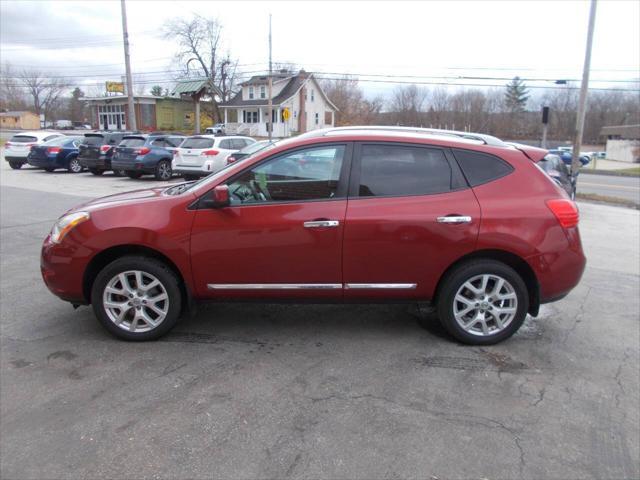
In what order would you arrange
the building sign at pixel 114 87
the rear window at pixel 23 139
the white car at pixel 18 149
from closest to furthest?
the white car at pixel 18 149 < the rear window at pixel 23 139 < the building sign at pixel 114 87

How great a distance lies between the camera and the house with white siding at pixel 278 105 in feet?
186

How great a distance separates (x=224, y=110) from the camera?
63.6 meters

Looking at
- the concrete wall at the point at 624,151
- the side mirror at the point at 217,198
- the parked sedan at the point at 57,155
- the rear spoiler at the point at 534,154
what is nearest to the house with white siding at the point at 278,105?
the concrete wall at the point at 624,151

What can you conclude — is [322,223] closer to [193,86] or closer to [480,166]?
[480,166]

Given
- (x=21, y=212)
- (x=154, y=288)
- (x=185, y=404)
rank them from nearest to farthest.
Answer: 1. (x=185, y=404)
2. (x=154, y=288)
3. (x=21, y=212)

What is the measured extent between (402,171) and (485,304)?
4.22 feet

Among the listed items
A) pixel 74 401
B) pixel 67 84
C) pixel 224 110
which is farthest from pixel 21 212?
pixel 67 84

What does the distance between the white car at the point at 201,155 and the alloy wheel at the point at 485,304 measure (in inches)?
527

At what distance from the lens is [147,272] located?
3.96 meters

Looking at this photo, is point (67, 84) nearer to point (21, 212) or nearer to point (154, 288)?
point (21, 212)

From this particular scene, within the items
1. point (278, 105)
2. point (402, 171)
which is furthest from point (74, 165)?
point (278, 105)

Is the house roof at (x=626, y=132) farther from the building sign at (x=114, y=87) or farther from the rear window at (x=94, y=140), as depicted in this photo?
the building sign at (x=114, y=87)

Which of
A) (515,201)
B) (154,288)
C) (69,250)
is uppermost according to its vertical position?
(515,201)

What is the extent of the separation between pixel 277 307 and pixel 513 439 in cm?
262
